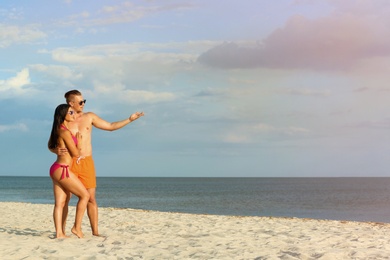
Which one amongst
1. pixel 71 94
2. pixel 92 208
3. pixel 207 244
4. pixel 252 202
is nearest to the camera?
pixel 71 94

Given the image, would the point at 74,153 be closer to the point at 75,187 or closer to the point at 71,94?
the point at 75,187

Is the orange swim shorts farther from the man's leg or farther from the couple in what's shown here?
the man's leg

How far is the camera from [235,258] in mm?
7145

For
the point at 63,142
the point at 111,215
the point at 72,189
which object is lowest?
the point at 111,215

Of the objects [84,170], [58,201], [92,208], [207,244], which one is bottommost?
[207,244]

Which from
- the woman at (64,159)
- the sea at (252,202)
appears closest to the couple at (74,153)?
the woman at (64,159)

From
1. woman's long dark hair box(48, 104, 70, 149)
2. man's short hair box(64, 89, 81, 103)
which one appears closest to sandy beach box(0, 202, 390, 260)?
woman's long dark hair box(48, 104, 70, 149)

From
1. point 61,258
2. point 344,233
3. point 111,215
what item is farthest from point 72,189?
point 111,215

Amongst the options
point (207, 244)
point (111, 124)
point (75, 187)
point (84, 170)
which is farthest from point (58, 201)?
point (207, 244)

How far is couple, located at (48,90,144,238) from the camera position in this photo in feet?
26.5

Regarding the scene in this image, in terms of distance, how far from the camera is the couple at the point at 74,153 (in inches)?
317

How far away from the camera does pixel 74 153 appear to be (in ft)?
26.5

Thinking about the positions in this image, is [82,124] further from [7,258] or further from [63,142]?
[7,258]

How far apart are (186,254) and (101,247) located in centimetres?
127
